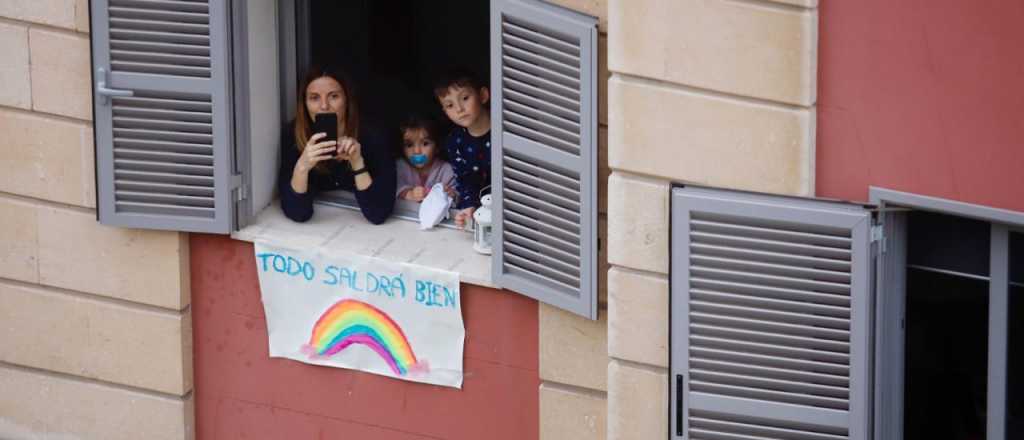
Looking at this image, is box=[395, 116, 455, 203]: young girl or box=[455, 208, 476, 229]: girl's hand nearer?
box=[455, 208, 476, 229]: girl's hand

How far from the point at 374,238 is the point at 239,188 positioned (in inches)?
28.9

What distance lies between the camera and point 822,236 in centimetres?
1011

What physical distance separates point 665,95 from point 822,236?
3.10 feet

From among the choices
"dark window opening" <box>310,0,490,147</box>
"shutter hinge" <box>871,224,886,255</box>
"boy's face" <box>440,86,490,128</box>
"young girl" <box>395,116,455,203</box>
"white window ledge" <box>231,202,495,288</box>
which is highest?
"dark window opening" <box>310,0,490,147</box>

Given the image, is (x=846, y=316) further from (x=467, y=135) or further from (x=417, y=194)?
(x=417, y=194)

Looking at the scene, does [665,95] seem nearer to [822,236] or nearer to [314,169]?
[822,236]

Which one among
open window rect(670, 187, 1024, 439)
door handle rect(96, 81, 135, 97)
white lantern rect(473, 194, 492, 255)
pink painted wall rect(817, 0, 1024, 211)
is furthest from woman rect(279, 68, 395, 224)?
pink painted wall rect(817, 0, 1024, 211)

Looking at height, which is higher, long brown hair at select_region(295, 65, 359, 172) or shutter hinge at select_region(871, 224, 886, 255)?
long brown hair at select_region(295, 65, 359, 172)

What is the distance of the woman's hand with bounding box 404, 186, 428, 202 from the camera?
12531mm

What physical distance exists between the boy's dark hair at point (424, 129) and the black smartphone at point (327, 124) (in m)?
0.47

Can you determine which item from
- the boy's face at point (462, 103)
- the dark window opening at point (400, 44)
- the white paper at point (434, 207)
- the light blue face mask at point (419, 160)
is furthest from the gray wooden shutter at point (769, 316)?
the dark window opening at point (400, 44)

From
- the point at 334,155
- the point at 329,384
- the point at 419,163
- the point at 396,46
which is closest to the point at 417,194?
the point at 419,163

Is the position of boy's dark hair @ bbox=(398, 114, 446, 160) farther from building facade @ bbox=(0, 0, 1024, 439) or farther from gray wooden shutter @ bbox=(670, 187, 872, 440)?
gray wooden shutter @ bbox=(670, 187, 872, 440)

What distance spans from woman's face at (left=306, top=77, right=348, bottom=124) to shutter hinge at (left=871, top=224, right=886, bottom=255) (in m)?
3.40
